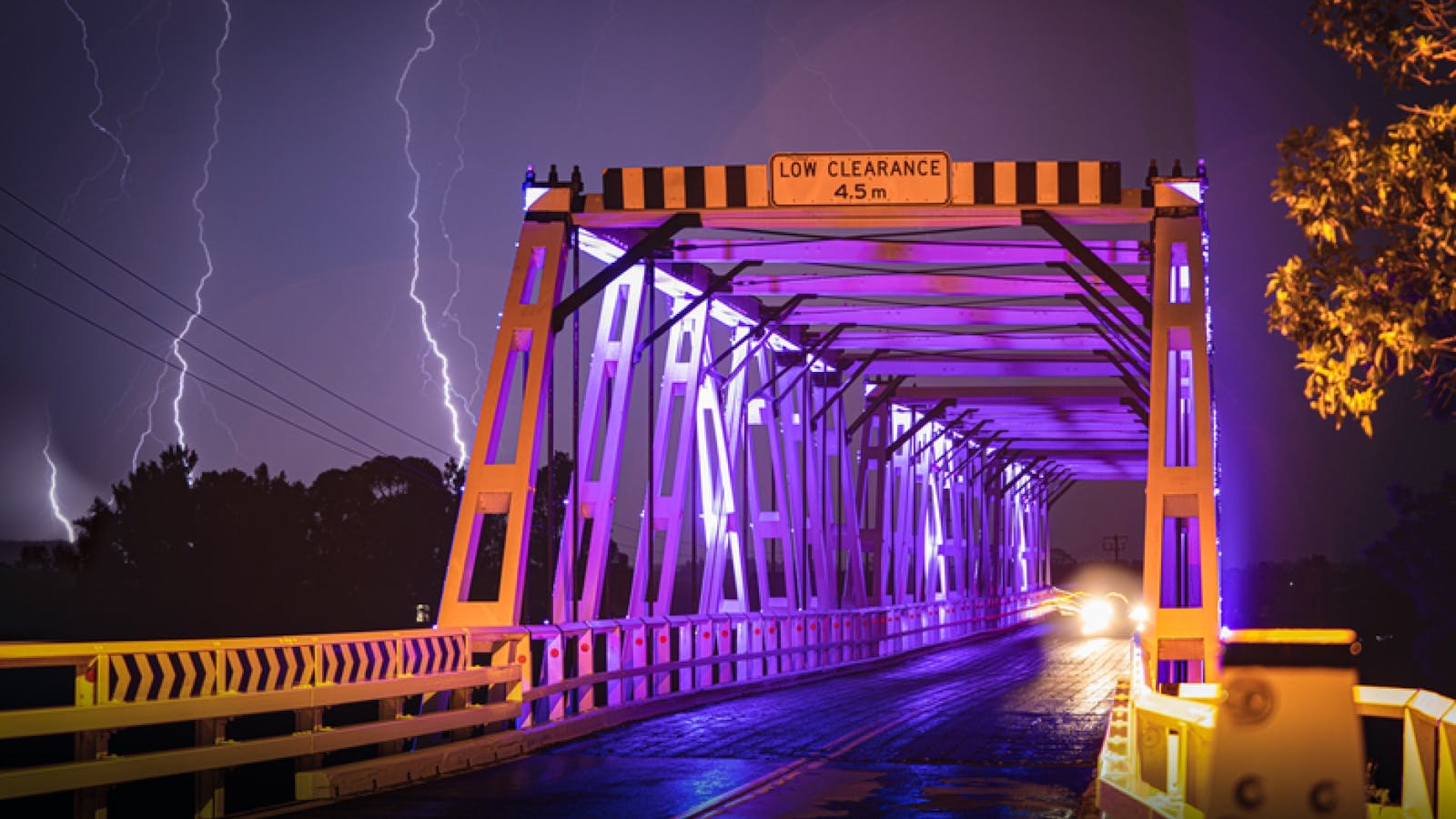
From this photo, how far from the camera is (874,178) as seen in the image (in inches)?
761

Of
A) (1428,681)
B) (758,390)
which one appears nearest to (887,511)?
(758,390)

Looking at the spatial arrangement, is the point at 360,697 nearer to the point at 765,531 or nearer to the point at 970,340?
the point at 765,531

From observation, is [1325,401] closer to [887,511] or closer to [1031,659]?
[1031,659]

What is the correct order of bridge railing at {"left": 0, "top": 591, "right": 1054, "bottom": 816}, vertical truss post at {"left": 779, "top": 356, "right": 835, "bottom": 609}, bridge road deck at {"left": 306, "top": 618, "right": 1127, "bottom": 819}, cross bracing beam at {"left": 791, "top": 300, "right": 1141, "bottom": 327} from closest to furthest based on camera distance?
bridge railing at {"left": 0, "top": 591, "right": 1054, "bottom": 816} < bridge road deck at {"left": 306, "top": 618, "right": 1127, "bottom": 819} < cross bracing beam at {"left": 791, "top": 300, "right": 1141, "bottom": 327} < vertical truss post at {"left": 779, "top": 356, "right": 835, "bottom": 609}

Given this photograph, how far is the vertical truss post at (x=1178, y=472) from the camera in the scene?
17.1 metres

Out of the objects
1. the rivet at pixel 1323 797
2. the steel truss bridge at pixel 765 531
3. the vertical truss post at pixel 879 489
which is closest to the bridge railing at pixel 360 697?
the steel truss bridge at pixel 765 531

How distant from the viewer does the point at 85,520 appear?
Result: 114m

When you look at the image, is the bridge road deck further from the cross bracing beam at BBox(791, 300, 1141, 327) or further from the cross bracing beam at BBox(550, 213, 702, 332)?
the cross bracing beam at BBox(791, 300, 1141, 327)

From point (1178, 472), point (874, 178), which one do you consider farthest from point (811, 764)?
point (874, 178)

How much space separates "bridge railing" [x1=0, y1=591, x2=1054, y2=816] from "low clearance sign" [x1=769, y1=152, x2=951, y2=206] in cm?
531

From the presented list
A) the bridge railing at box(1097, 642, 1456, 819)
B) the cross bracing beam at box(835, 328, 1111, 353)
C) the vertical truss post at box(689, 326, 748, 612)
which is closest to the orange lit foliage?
the bridge railing at box(1097, 642, 1456, 819)

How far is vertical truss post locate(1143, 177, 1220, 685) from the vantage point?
56.1 feet

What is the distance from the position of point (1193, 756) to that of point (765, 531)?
78.5 feet

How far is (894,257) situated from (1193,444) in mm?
7629
